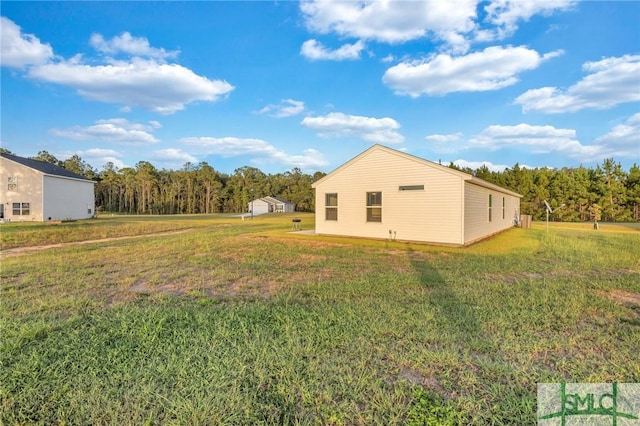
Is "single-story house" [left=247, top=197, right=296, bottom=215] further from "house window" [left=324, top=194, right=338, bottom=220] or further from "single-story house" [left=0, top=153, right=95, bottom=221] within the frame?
"house window" [left=324, top=194, right=338, bottom=220]

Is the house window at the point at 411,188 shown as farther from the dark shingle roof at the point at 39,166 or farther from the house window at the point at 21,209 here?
the house window at the point at 21,209

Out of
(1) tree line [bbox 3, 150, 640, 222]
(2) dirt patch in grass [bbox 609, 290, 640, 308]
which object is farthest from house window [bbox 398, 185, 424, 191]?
(1) tree line [bbox 3, 150, 640, 222]

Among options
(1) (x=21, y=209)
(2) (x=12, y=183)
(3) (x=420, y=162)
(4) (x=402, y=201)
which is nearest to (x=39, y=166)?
(2) (x=12, y=183)

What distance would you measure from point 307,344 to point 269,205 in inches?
2127

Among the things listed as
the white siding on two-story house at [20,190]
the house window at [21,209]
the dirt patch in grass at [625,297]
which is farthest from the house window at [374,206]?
the house window at [21,209]

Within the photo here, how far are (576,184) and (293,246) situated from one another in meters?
32.9

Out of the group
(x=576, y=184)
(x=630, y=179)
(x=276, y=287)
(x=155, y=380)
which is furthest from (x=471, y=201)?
(x=630, y=179)

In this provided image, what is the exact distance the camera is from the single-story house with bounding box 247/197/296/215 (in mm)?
55688

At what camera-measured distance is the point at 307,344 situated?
289cm

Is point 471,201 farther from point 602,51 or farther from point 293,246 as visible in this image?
point 602,51

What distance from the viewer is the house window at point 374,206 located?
41.9ft

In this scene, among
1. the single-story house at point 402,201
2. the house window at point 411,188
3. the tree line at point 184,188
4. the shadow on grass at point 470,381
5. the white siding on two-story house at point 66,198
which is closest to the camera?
the shadow on grass at point 470,381

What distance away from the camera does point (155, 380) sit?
2.31 m

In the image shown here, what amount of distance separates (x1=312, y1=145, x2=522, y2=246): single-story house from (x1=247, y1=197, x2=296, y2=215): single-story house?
138 ft
